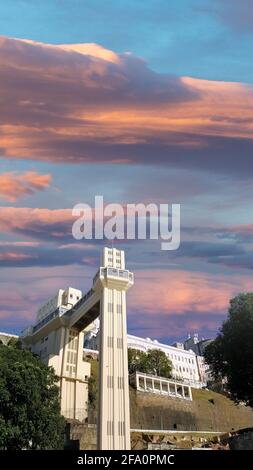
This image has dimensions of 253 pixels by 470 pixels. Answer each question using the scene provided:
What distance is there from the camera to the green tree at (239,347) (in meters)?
51.9

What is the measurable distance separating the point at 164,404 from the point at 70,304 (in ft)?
83.3

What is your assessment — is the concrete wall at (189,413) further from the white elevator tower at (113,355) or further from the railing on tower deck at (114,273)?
the railing on tower deck at (114,273)

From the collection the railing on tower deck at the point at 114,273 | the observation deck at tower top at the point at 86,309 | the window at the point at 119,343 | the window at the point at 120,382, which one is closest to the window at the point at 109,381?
the window at the point at 120,382

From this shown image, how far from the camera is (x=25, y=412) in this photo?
43688mm

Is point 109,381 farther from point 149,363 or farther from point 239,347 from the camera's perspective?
point 149,363

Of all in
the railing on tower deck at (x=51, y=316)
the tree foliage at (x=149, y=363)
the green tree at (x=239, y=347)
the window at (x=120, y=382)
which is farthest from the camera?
the tree foliage at (x=149, y=363)

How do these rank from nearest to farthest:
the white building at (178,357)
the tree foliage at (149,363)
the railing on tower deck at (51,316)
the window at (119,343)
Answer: the window at (119,343), the railing on tower deck at (51,316), the tree foliage at (149,363), the white building at (178,357)

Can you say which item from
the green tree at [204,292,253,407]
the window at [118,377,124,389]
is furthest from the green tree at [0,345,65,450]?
the green tree at [204,292,253,407]

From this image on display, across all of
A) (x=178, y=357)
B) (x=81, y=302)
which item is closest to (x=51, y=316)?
(x=81, y=302)

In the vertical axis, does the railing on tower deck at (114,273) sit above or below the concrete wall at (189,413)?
above

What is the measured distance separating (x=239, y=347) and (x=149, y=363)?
156ft

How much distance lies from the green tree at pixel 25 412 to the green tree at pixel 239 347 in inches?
787
